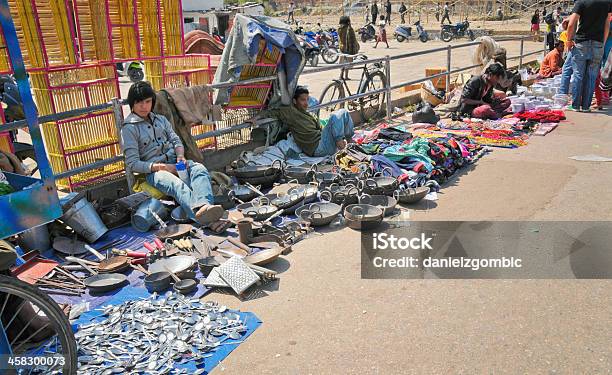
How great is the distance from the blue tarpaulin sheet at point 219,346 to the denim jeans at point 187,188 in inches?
45.1

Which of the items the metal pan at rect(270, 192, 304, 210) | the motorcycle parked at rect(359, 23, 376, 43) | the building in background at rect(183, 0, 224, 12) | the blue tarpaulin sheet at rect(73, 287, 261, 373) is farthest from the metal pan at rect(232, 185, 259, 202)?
the motorcycle parked at rect(359, 23, 376, 43)

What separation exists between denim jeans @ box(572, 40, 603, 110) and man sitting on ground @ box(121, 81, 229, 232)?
718 cm

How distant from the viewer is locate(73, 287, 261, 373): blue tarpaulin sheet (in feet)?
9.24

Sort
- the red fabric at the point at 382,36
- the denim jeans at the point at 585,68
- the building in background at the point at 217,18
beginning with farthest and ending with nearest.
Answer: the red fabric at the point at 382,36, the building in background at the point at 217,18, the denim jeans at the point at 585,68

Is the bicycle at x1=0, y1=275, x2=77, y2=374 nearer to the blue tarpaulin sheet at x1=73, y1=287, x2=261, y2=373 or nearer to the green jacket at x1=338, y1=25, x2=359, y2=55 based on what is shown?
the blue tarpaulin sheet at x1=73, y1=287, x2=261, y2=373

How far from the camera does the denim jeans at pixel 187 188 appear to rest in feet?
15.1

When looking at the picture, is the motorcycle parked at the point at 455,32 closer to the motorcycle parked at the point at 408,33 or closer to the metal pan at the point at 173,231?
the motorcycle parked at the point at 408,33

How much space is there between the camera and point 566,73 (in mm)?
9555

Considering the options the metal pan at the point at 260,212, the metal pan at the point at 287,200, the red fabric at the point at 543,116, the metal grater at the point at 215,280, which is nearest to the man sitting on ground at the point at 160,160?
the metal pan at the point at 260,212

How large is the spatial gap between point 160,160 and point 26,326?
2685 millimetres

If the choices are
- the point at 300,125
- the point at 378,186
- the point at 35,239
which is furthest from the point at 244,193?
the point at 35,239

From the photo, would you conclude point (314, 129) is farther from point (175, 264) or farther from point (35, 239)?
point (35, 239)

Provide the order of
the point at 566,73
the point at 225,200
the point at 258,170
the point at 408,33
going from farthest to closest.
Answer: the point at 408,33 < the point at 566,73 < the point at 258,170 < the point at 225,200

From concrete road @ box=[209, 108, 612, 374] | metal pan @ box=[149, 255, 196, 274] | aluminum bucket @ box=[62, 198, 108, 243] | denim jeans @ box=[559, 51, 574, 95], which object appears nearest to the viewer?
concrete road @ box=[209, 108, 612, 374]
